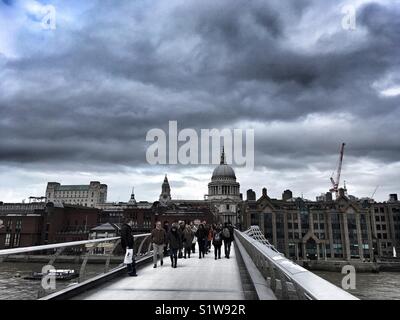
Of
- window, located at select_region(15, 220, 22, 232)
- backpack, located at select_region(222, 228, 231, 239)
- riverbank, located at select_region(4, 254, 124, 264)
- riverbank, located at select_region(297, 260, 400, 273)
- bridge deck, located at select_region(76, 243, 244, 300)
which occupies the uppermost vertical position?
window, located at select_region(15, 220, 22, 232)

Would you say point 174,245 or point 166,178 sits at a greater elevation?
point 166,178

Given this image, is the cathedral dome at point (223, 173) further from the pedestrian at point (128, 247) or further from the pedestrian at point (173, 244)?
the pedestrian at point (128, 247)

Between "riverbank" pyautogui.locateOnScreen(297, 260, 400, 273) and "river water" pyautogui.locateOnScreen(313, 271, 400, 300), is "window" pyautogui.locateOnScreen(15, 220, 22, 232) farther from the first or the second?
"river water" pyautogui.locateOnScreen(313, 271, 400, 300)

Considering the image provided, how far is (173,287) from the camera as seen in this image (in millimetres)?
7938

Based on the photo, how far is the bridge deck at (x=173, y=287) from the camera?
6.80 metres

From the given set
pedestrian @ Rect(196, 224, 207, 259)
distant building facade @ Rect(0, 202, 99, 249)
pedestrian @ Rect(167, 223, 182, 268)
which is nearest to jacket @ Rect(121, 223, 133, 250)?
pedestrian @ Rect(167, 223, 182, 268)

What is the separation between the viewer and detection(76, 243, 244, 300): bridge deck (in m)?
6.80

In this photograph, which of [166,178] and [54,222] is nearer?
[54,222]

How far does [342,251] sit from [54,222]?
76.1 metres

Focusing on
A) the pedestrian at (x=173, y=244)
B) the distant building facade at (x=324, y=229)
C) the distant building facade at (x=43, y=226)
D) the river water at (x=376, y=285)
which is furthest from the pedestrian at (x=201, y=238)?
the distant building facade at (x=324, y=229)

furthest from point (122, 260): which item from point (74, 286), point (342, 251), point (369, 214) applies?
point (369, 214)
